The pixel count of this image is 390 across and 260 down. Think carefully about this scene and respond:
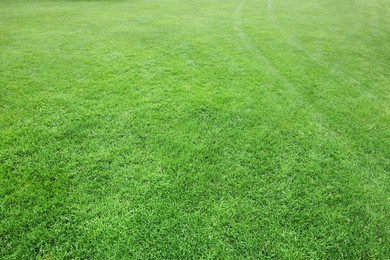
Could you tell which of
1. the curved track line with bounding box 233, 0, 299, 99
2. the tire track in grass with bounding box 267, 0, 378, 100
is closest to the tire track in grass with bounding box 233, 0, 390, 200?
the curved track line with bounding box 233, 0, 299, 99

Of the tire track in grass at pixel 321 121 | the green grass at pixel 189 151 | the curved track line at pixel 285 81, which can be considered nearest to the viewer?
the green grass at pixel 189 151

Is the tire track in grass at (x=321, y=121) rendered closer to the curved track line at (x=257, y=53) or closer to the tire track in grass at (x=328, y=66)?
the curved track line at (x=257, y=53)

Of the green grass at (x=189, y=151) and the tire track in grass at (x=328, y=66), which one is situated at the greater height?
the tire track in grass at (x=328, y=66)

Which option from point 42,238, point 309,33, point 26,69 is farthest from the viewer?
point 309,33

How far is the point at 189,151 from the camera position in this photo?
2670 millimetres

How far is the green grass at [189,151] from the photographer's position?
1861 mm

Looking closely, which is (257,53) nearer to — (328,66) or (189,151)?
(328,66)

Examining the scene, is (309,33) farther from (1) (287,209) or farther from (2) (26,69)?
(2) (26,69)

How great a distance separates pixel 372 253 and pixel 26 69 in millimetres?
6040

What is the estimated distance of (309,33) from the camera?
752 cm

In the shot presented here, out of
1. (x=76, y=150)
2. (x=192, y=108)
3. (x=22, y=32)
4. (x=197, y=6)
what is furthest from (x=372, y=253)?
(x=197, y=6)

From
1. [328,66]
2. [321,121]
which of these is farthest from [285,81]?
[328,66]

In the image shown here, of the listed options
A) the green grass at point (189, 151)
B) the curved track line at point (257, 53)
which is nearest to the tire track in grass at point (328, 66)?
the green grass at point (189, 151)

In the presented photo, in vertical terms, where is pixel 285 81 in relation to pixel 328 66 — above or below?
below
